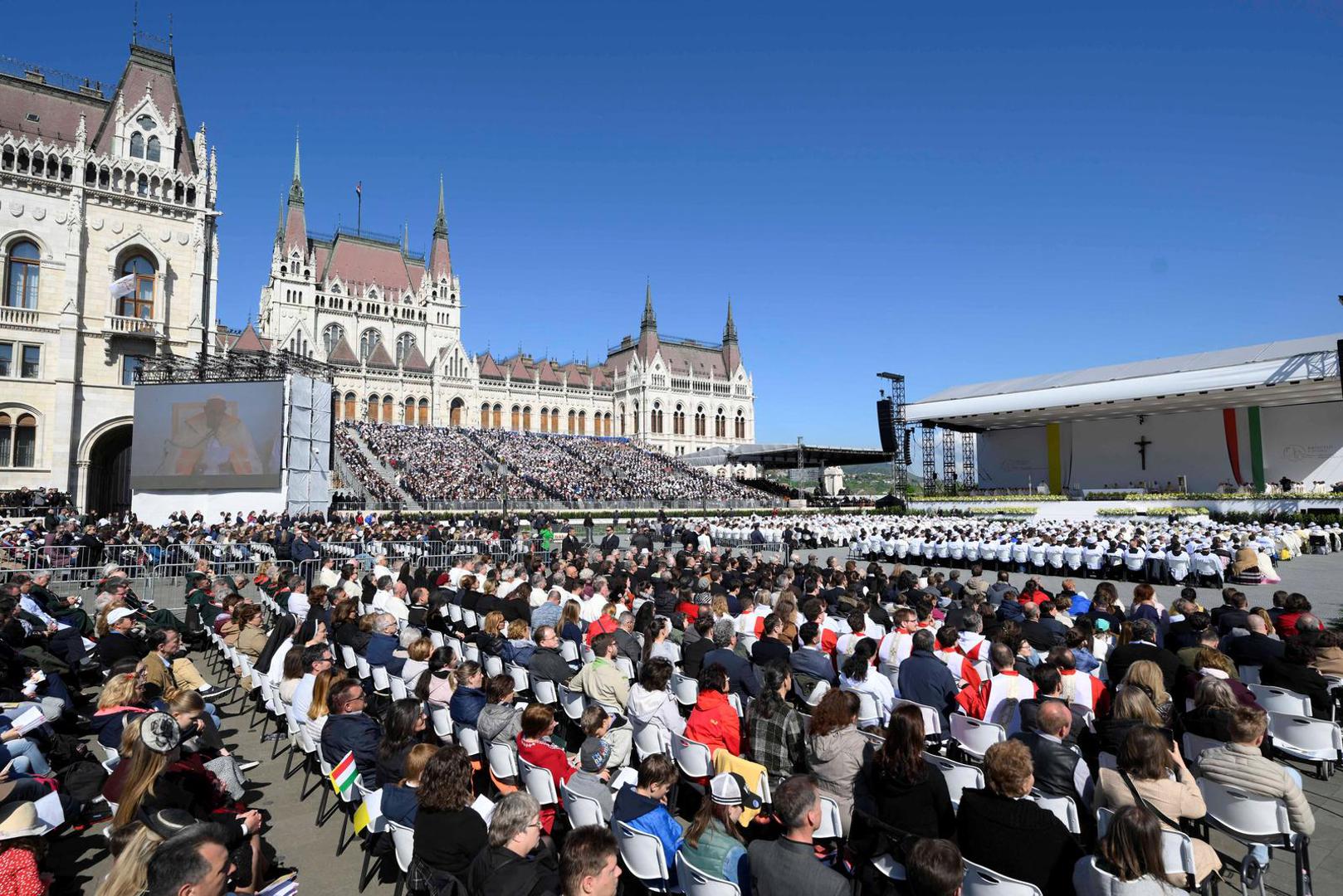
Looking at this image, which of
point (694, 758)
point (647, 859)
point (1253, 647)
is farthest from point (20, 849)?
point (1253, 647)

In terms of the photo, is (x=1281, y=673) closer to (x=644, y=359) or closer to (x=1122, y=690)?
(x=1122, y=690)

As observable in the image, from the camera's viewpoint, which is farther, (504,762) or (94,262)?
(94,262)

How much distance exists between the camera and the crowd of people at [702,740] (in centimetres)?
326

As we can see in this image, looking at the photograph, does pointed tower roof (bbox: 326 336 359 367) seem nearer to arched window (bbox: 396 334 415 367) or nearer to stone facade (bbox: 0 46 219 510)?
arched window (bbox: 396 334 415 367)

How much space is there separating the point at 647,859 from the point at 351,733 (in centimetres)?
244

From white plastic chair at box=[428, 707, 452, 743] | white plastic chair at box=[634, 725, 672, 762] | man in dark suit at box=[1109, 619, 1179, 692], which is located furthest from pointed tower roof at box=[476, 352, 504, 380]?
man in dark suit at box=[1109, 619, 1179, 692]

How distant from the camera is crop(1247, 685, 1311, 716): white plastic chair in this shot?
18.5 feet

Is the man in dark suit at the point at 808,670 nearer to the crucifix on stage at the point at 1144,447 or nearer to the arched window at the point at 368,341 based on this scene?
the crucifix on stage at the point at 1144,447

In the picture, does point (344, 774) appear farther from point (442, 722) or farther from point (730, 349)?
point (730, 349)

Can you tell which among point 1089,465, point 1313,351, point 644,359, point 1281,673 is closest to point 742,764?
point 1281,673

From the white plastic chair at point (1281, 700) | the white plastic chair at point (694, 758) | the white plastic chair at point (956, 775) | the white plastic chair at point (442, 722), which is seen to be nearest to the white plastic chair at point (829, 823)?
the white plastic chair at point (956, 775)

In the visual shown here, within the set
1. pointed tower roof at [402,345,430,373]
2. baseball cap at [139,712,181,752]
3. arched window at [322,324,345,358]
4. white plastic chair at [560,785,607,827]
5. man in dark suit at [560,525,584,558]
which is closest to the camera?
baseball cap at [139,712,181,752]

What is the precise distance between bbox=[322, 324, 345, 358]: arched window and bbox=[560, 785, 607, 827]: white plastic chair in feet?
256

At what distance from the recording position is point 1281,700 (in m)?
5.73
